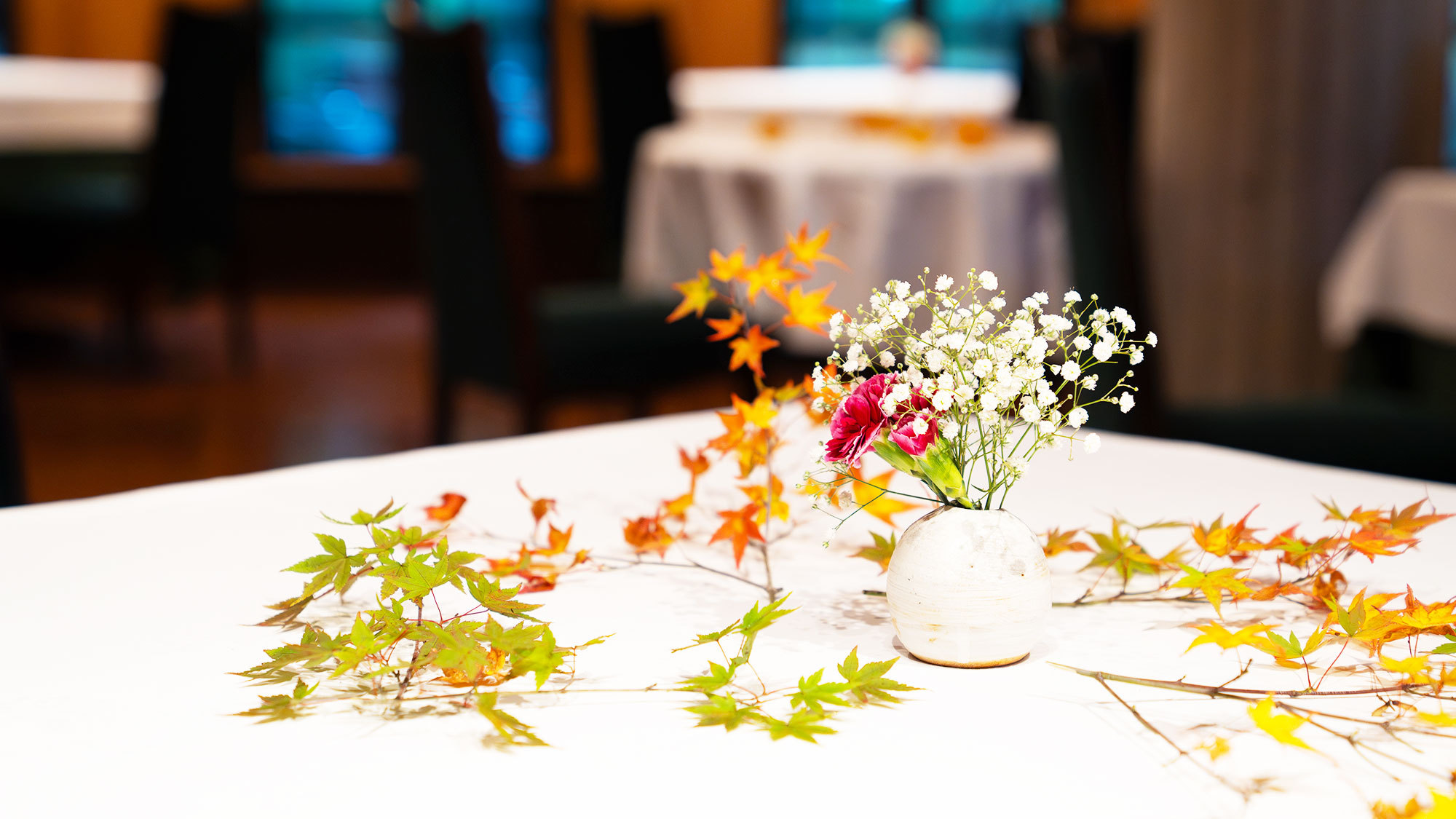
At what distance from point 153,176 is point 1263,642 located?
4399mm

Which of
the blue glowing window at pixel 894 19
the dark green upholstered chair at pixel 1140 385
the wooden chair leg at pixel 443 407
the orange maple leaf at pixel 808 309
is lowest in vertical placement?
the wooden chair leg at pixel 443 407

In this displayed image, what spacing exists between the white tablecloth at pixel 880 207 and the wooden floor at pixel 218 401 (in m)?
0.61

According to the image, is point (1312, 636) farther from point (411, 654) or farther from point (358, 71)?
point (358, 71)

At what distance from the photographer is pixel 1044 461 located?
1005 millimetres

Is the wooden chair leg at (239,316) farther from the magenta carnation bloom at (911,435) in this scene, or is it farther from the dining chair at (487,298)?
the magenta carnation bloom at (911,435)

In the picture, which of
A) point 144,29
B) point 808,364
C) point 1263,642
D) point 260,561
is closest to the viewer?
point 1263,642

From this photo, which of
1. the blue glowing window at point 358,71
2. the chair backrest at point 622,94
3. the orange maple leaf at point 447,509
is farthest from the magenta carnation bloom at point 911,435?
the blue glowing window at point 358,71

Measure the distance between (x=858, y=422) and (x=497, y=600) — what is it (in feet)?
0.58

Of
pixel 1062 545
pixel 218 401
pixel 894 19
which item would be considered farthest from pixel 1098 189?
pixel 894 19

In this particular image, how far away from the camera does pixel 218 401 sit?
4293 millimetres

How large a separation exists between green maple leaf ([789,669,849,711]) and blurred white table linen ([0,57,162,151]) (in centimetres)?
437

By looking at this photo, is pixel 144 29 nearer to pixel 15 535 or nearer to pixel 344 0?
pixel 344 0

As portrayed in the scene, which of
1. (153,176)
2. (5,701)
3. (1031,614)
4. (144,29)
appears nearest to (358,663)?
(5,701)

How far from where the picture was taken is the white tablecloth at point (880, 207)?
2.99m
